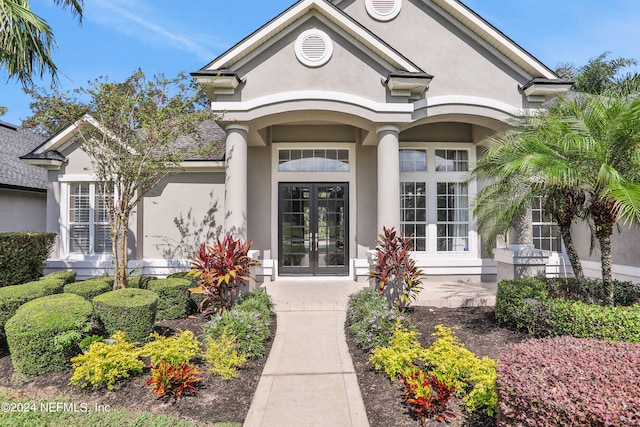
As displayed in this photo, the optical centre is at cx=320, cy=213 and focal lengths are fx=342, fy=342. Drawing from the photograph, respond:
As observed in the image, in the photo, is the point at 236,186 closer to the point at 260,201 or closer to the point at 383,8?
the point at 260,201

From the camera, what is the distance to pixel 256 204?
10492 millimetres

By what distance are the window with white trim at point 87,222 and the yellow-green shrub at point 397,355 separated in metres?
8.80

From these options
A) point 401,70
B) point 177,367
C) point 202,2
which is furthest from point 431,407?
point 202,2

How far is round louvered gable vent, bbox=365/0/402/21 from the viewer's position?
9922mm

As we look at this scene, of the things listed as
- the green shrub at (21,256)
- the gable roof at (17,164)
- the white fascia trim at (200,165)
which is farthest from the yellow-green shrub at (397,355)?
the gable roof at (17,164)

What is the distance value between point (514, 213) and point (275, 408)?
213 inches

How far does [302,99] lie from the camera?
26.8 feet

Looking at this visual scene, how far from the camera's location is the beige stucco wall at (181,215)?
10.0 meters

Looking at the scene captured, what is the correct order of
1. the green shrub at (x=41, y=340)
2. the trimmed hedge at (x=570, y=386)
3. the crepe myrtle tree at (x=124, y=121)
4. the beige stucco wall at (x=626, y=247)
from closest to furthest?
the trimmed hedge at (x=570, y=386) → the green shrub at (x=41, y=340) → the crepe myrtle tree at (x=124, y=121) → the beige stucco wall at (x=626, y=247)

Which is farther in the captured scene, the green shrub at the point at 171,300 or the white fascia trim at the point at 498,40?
the white fascia trim at the point at 498,40

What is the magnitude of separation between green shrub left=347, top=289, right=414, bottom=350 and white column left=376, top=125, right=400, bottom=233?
2240 millimetres

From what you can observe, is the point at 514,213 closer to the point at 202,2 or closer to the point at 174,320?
the point at 174,320

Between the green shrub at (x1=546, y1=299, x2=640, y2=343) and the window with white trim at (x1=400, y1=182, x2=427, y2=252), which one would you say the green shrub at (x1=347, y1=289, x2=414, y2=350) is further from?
the window with white trim at (x1=400, y1=182, x2=427, y2=252)

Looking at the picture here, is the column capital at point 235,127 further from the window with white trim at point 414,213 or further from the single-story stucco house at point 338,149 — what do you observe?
the window with white trim at point 414,213
